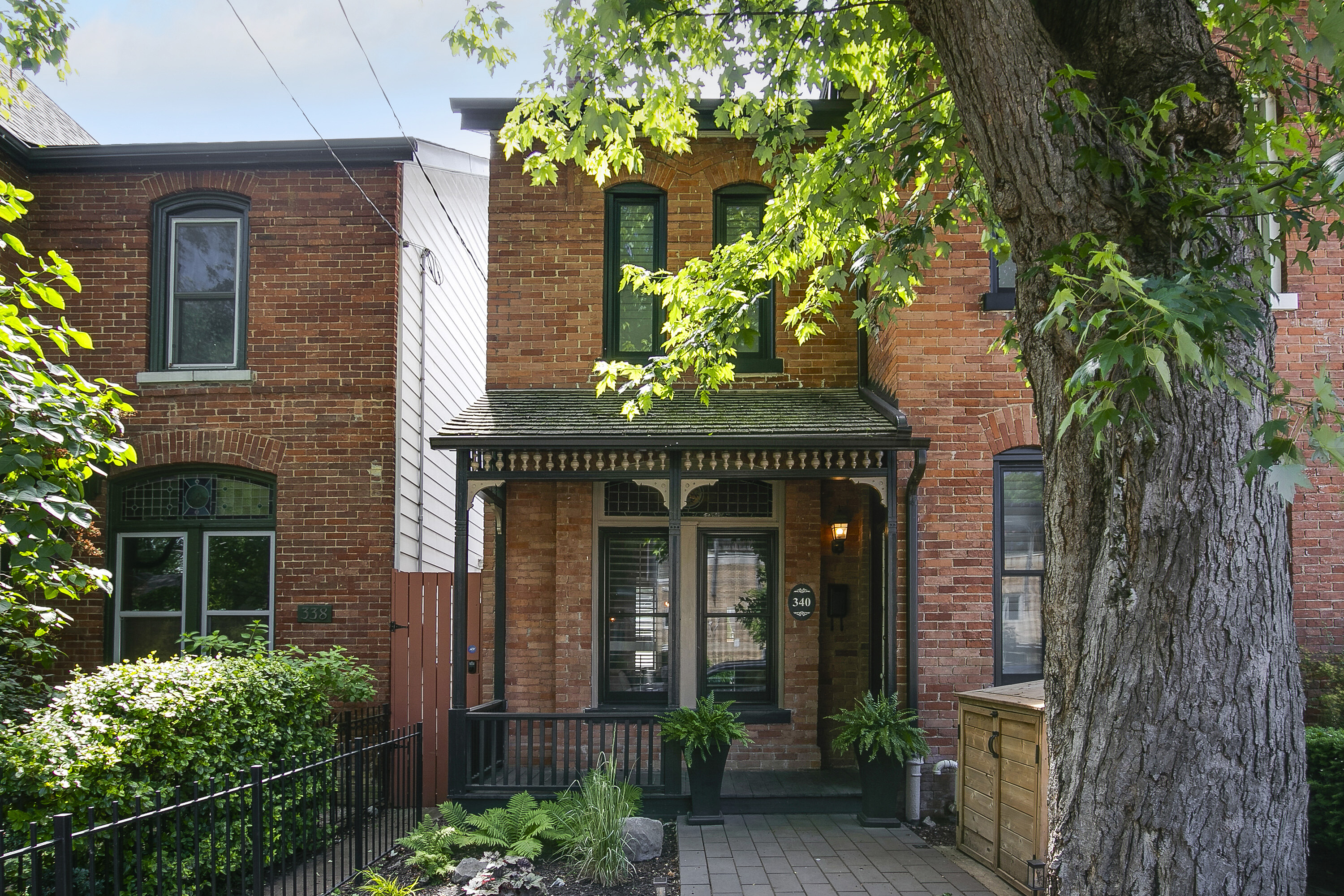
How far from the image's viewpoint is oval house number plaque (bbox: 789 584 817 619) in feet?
32.0

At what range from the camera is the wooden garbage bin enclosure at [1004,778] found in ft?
Answer: 19.9

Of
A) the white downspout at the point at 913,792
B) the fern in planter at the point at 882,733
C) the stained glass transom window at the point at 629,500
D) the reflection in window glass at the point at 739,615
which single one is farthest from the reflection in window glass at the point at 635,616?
the white downspout at the point at 913,792

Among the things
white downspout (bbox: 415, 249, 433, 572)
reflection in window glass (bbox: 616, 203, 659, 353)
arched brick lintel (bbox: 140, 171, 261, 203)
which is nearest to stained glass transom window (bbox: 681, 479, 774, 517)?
reflection in window glass (bbox: 616, 203, 659, 353)

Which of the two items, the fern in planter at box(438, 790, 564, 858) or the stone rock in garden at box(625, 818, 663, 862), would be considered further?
the stone rock in garden at box(625, 818, 663, 862)

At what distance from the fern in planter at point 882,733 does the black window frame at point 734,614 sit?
1.93 m

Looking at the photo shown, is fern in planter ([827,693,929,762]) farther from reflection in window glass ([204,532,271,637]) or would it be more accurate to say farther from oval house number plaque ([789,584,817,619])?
reflection in window glass ([204,532,271,637])

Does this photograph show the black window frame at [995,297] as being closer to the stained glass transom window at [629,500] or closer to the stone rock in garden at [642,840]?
the stained glass transom window at [629,500]

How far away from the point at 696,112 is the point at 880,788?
6744 millimetres

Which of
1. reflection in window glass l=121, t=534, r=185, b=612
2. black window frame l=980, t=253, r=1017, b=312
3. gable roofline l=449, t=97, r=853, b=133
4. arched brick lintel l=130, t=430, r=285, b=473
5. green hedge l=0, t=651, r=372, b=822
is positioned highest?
gable roofline l=449, t=97, r=853, b=133

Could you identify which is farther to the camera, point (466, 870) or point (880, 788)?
point (880, 788)

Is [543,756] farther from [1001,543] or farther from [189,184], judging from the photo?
[189,184]

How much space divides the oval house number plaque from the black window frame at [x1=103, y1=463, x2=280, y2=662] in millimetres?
5358

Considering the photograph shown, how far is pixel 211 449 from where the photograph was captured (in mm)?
9531

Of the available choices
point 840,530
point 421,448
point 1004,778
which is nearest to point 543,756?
point 1004,778
